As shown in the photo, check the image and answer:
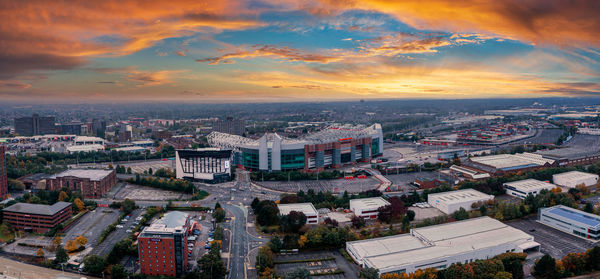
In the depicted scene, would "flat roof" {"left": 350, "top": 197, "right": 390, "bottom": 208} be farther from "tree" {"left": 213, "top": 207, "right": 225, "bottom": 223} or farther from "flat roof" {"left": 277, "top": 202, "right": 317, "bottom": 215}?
"tree" {"left": 213, "top": 207, "right": 225, "bottom": 223}

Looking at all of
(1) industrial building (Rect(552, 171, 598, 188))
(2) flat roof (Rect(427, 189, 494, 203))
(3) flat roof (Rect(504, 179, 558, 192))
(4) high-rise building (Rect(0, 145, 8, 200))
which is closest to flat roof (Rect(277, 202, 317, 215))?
(2) flat roof (Rect(427, 189, 494, 203))

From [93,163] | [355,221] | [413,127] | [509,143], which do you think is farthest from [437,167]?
[413,127]

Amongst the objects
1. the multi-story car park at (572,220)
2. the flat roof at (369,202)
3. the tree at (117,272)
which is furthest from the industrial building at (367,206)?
the tree at (117,272)

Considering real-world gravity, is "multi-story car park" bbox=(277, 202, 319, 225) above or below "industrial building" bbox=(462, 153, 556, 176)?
below

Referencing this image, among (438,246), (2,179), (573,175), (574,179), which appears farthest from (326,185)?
(2,179)

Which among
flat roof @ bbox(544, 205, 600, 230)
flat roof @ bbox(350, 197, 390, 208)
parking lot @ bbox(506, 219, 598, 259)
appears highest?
flat roof @ bbox(350, 197, 390, 208)

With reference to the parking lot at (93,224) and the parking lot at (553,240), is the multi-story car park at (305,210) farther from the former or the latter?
the parking lot at (553,240)
